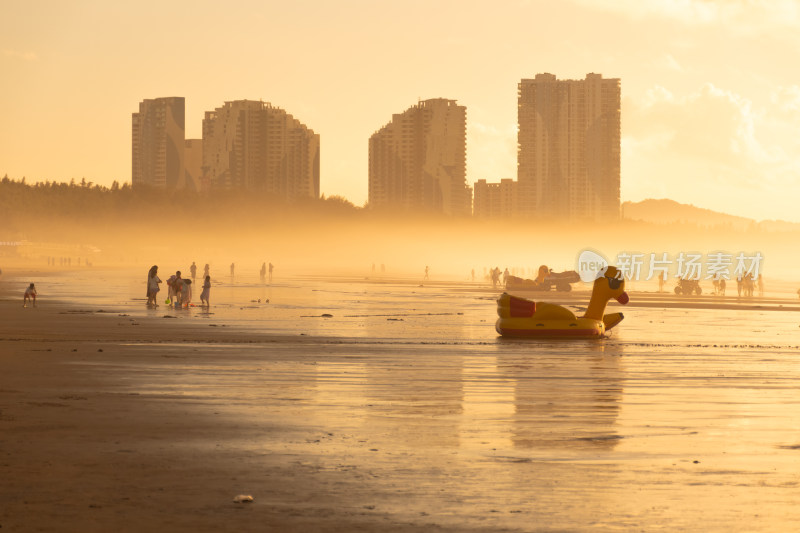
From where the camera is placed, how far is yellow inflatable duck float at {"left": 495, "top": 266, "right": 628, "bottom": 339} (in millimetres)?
31484

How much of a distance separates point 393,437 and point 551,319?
63.7 feet

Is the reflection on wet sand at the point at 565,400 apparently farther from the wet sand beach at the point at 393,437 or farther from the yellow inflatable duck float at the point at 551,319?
the yellow inflatable duck float at the point at 551,319

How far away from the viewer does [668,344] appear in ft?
101

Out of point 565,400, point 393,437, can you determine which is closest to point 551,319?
point 565,400

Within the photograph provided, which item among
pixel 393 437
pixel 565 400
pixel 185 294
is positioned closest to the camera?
pixel 393 437

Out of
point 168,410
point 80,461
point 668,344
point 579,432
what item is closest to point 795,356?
point 668,344

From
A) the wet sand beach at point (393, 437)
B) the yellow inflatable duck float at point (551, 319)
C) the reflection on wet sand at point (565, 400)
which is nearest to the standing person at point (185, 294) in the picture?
the wet sand beach at point (393, 437)

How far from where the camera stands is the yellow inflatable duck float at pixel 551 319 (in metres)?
31.5

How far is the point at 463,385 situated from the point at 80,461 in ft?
30.1

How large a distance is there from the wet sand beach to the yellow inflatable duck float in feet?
14.0

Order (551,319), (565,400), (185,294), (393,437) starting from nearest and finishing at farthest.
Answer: (393,437) → (565,400) → (551,319) → (185,294)

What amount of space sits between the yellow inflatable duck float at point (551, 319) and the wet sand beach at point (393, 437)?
426 centimetres

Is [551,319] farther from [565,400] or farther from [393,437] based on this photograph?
[393,437]

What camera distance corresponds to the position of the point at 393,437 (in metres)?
12.8
